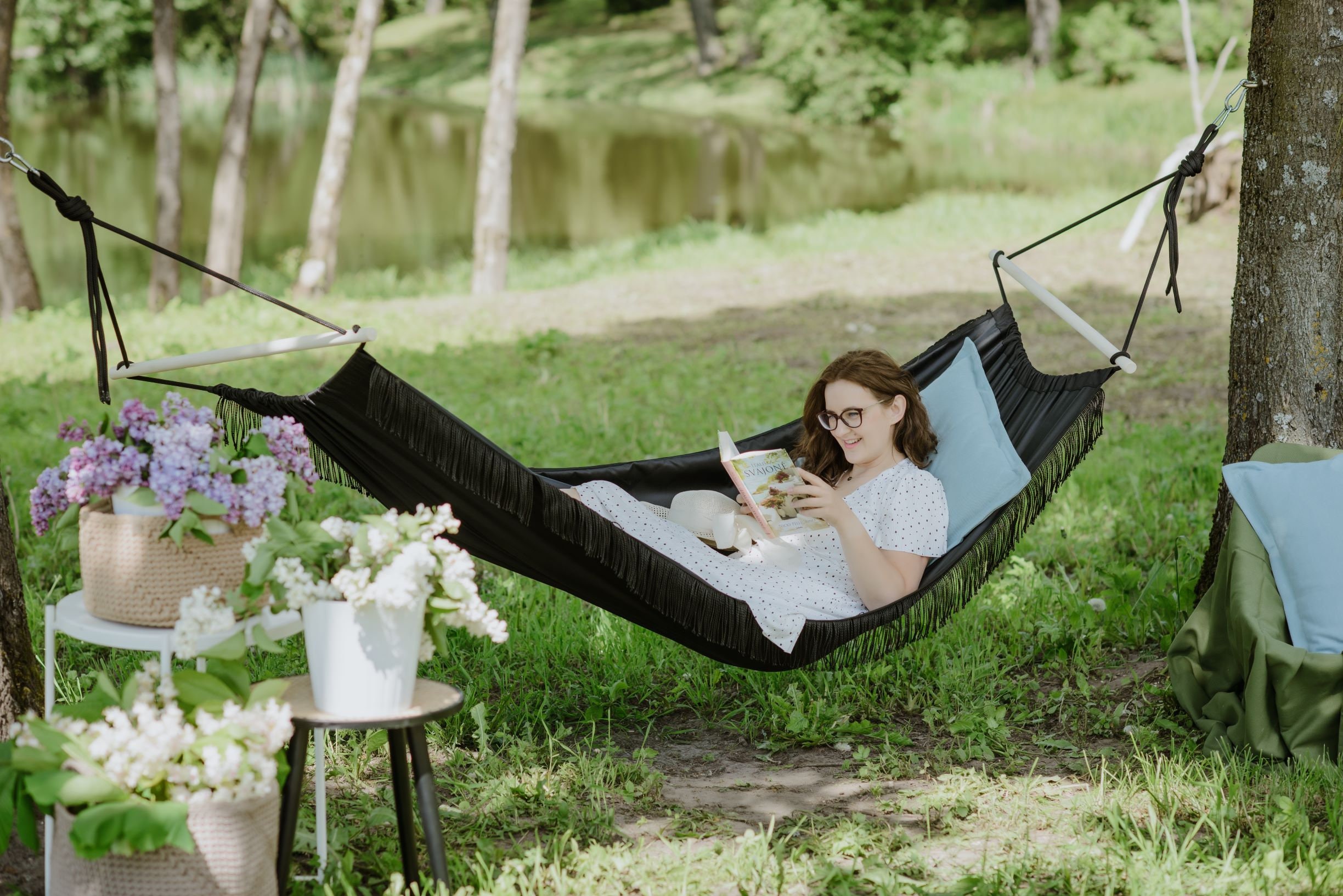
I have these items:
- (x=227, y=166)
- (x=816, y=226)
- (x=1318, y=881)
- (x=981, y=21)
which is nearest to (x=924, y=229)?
(x=816, y=226)

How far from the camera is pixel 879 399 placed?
2557mm

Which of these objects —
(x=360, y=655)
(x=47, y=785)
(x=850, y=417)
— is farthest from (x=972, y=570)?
(x=47, y=785)

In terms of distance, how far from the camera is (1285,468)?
2348mm

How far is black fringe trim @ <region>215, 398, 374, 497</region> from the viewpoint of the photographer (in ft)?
7.47

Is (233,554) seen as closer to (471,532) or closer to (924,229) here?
(471,532)

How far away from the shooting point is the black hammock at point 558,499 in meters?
2.05

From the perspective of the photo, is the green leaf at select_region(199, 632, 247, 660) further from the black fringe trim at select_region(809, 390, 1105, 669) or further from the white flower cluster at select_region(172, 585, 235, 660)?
the black fringe trim at select_region(809, 390, 1105, 669)

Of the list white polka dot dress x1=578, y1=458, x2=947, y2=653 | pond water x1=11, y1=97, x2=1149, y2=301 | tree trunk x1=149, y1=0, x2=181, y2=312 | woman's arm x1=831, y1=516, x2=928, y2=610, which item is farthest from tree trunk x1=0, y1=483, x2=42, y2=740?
pond water x1=11, y1=97, x2=1149, y2=301

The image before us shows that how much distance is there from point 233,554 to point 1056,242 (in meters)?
8.03

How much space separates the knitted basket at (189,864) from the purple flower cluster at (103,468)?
389 mm

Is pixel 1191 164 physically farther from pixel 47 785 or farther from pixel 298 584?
pixel 47 785

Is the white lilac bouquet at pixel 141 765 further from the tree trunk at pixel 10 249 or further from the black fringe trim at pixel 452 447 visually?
the tree trunk at pixel 10 249

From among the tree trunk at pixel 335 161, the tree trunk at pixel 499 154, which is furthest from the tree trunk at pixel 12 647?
the tree trunk at pixel 335 161

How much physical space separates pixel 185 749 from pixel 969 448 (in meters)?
1.70
